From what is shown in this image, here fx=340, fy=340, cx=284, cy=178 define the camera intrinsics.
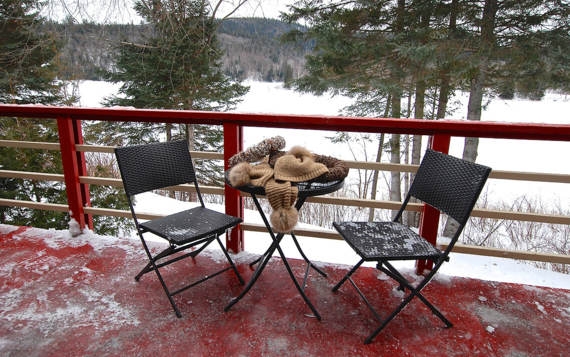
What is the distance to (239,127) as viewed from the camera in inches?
93.4

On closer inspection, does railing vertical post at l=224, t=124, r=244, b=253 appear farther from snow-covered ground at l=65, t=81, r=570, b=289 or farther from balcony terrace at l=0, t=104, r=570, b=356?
snow-covered ground at l=65, t=81, r=570, b=289

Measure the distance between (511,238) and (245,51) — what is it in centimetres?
621

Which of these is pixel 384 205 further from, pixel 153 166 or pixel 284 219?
pixel 153 166

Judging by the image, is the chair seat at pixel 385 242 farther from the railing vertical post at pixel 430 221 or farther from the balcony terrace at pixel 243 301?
the balcony terrace at pixel 243 301

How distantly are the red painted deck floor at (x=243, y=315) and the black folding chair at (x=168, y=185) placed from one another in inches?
5.4

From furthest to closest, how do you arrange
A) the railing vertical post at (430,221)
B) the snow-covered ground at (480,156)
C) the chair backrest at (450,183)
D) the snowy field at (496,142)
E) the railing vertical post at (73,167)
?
the snowy field at (496,142) → the snow-covered ground at (480,156) → the railing vertical post at (73,167) → the railing vertical post at (430,221) → the chair backrest at (450,183)

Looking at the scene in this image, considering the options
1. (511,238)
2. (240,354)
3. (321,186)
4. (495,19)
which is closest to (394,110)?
(495,19)

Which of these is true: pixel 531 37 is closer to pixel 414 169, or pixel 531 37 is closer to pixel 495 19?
pixel 495 19

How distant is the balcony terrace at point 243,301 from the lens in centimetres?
168

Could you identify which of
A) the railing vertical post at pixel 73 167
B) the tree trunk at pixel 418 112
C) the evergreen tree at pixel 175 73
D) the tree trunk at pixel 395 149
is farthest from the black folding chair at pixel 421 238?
the tree trunk at pixel 395 149

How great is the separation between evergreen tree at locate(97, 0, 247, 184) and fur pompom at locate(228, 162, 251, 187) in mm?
3469

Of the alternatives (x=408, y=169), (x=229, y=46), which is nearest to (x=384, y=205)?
(x=408, y=169)

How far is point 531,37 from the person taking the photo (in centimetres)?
608

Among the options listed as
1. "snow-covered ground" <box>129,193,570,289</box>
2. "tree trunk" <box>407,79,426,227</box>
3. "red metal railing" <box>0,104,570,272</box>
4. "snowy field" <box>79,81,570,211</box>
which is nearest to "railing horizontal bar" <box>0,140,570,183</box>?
"red metal railing" <box>0,104,570,272</box>
